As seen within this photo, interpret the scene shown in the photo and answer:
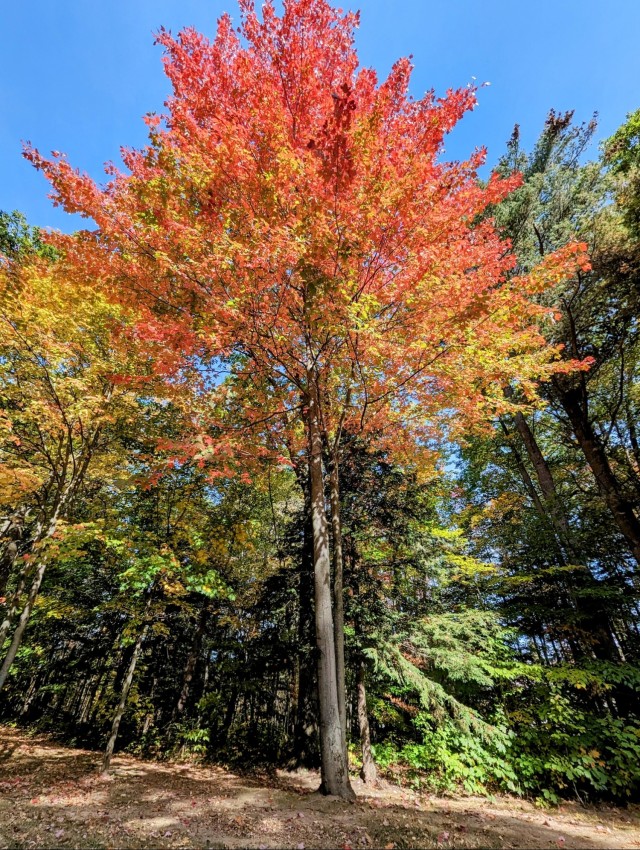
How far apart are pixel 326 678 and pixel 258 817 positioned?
1546 mm

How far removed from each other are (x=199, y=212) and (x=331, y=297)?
2575 mm

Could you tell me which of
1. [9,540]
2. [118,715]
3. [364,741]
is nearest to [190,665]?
[118,715]

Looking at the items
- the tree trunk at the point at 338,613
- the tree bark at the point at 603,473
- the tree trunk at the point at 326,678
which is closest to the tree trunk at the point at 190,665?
the tree trunk at the point at 338,613

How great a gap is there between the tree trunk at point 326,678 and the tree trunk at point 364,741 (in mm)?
3035

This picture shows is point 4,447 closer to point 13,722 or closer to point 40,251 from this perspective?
point 40,251

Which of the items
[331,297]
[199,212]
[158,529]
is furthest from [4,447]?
[331,297]

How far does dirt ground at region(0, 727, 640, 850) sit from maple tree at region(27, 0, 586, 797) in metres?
0.95

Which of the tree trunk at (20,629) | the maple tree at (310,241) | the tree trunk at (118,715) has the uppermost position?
the maple tree at (310,241)

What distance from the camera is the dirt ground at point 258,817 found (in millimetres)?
3381

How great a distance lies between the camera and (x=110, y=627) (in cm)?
1179

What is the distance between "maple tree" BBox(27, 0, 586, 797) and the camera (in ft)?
16.5

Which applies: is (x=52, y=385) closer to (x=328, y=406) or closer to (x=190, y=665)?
(x=328, y=406)

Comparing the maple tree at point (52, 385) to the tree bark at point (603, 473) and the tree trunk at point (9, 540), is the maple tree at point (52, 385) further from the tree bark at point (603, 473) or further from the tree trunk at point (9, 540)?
the tree bark at point (603, 473)

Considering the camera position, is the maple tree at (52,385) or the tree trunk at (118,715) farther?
the maple tree at (52,385)
